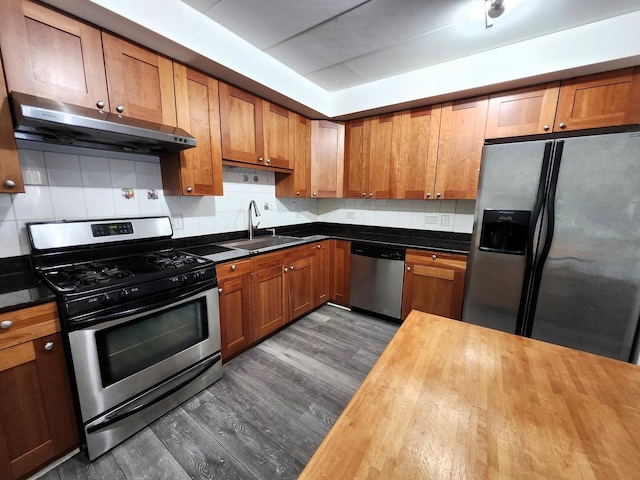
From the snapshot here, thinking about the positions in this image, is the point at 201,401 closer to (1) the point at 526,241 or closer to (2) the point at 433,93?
(1) the point at 526,241

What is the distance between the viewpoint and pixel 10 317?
1105mm

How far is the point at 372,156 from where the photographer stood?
9.48 feet

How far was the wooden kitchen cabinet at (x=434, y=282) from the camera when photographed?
7.75 ft

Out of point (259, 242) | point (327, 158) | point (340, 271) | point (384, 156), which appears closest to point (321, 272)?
point (340, 271)

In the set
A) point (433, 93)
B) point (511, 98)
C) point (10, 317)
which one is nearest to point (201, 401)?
point (10, 317)

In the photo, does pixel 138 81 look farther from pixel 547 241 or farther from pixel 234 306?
pixel 547 241

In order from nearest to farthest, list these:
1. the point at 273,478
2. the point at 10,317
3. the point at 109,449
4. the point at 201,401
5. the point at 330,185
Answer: the point at 10,317
the point at 273,478
the point at 109,449
the point at 201,401
the point at 330,185

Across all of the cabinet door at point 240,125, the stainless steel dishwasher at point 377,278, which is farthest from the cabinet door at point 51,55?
the stainless steel dishwasher at point 377,278

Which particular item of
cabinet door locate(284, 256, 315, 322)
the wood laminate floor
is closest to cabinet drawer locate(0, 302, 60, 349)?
the wood laminate floor

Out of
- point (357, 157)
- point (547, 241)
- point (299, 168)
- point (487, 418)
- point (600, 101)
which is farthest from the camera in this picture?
point (357, 157)

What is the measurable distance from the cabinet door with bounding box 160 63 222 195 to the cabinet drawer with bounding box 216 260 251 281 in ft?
1.91

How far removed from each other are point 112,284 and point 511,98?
3.08m

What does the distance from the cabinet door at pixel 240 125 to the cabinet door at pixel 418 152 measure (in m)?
1.43

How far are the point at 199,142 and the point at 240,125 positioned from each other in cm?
43
